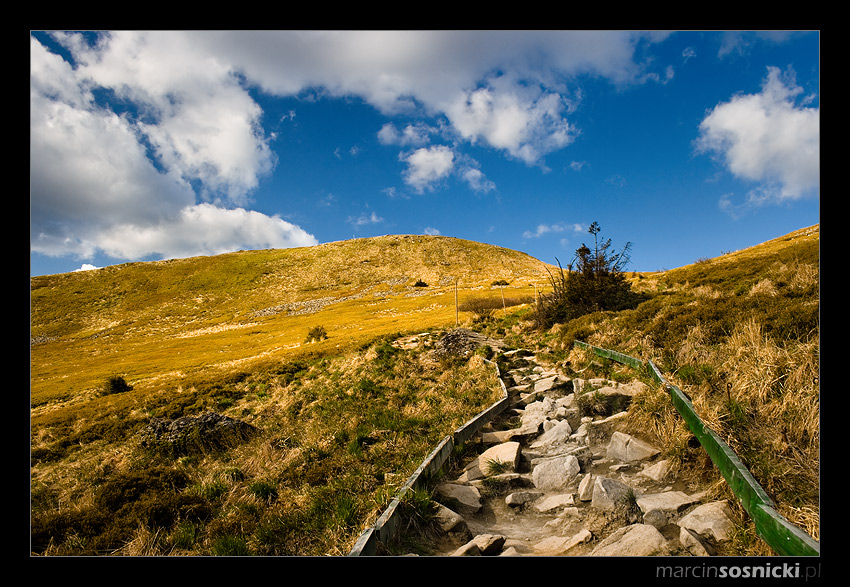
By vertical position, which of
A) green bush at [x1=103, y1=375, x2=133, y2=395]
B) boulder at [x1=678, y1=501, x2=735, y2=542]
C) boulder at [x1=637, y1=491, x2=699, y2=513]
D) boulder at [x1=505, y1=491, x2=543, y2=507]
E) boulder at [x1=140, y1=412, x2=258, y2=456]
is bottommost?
green bush at [x1=103, y1=375, x2=133, y2=395]

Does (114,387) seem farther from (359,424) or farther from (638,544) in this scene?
(638,544)

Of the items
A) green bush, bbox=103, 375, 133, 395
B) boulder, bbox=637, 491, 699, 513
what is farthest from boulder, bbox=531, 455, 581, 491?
green bush, bbox=103, 375, 133, 395

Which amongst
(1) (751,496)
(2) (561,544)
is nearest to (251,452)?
(2) (561,544)

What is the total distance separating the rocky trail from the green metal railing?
0.30 meters

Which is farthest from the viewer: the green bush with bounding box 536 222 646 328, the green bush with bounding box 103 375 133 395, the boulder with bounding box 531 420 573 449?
the green bush with bounding box 103 375 133 395

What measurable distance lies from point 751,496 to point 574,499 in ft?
6.19

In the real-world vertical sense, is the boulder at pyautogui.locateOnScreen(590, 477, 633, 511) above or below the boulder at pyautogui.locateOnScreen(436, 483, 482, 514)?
above

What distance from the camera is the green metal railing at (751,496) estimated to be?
264 cm

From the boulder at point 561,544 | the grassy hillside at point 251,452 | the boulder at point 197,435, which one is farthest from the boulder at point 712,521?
the boulder at point 197,435

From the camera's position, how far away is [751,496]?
3.33 meters

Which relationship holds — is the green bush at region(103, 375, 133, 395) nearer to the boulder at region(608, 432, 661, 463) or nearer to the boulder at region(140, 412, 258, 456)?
the boulder at region(140, 412, 258, 456)

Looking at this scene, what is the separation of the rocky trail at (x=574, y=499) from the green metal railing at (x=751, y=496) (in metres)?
0.30

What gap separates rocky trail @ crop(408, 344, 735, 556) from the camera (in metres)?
3.58
